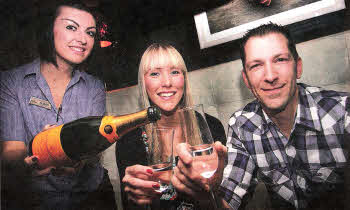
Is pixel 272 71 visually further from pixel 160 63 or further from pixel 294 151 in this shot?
pixel 160 63

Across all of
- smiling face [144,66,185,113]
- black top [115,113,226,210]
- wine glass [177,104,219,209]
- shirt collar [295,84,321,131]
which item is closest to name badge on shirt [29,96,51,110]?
black top [115,113,226,210]

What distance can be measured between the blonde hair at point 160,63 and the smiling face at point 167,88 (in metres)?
0.02

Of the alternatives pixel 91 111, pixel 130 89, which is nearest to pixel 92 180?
pixel 91 111

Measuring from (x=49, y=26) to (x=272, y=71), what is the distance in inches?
39.1

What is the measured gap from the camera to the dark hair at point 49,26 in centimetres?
98

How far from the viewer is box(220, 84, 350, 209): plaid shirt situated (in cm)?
73

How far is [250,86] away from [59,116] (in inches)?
32.6

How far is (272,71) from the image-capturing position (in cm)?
75

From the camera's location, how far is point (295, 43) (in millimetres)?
768

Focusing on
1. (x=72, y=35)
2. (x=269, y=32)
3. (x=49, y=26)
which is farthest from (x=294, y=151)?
(x=49, y=26)

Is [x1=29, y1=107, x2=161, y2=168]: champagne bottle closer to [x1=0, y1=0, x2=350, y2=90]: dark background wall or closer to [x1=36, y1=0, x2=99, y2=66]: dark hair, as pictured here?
[x1=0, y1=0, x2=350, y2=90]: dark background wall

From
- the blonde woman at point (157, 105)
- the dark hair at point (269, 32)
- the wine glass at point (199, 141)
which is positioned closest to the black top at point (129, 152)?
the blonde woman at point (157, 105)

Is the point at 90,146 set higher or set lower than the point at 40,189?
higher

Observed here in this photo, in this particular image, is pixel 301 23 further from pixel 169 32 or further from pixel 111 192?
pixel 111 192
